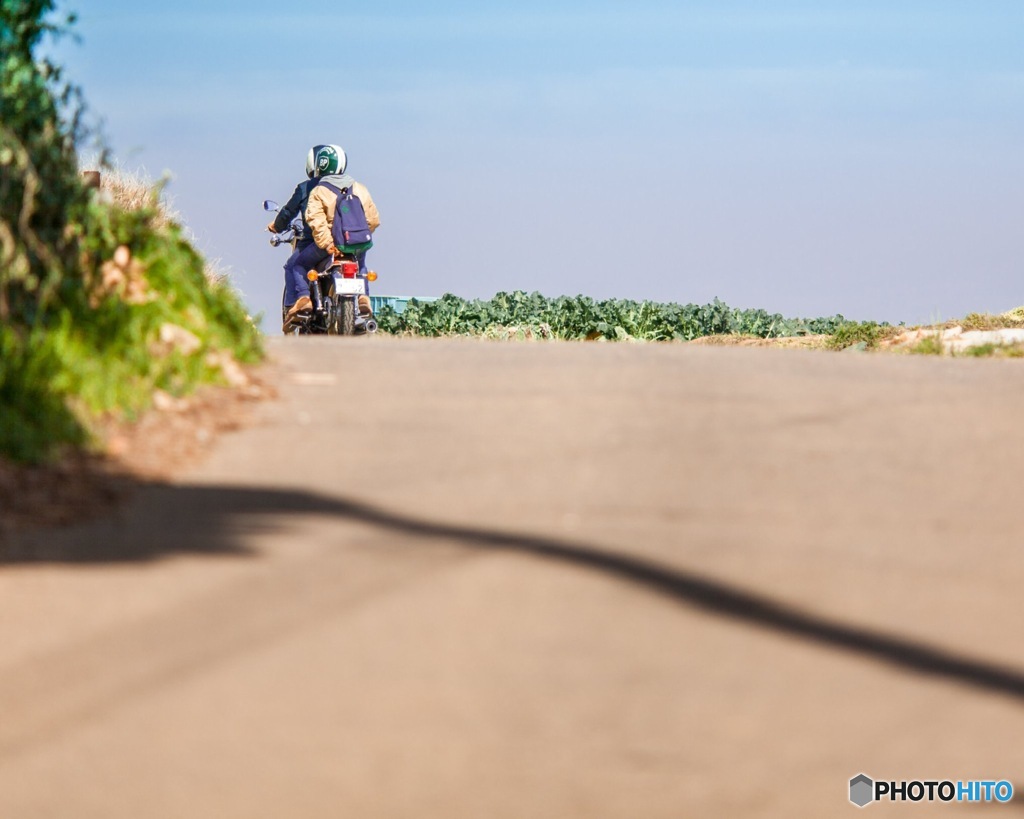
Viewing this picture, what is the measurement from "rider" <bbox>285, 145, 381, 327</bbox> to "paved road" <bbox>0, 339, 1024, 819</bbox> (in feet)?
34.1

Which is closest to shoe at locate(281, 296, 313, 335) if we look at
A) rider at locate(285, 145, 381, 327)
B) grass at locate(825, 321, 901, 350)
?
rider at locate(285, 145, 381, 327)

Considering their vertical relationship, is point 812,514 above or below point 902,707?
above

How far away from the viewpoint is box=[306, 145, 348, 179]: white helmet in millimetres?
18047

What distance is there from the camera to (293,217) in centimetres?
1833

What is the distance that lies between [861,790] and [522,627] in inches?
47.6

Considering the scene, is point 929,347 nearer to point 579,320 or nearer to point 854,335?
point 854,335

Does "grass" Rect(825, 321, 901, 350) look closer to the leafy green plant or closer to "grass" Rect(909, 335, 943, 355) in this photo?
the leafy green plant

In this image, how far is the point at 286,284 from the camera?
59.8 feet

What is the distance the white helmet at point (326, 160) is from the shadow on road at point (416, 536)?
40.3 ft

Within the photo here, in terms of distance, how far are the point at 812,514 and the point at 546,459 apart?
4.21ft

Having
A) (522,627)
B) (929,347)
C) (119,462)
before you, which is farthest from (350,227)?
(522,627)

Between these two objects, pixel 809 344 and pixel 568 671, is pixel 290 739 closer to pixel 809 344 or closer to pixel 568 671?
pixel 568 671

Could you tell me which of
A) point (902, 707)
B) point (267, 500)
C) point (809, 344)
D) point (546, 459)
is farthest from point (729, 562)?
point (809, 344)

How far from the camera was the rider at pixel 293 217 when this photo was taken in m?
18.0
